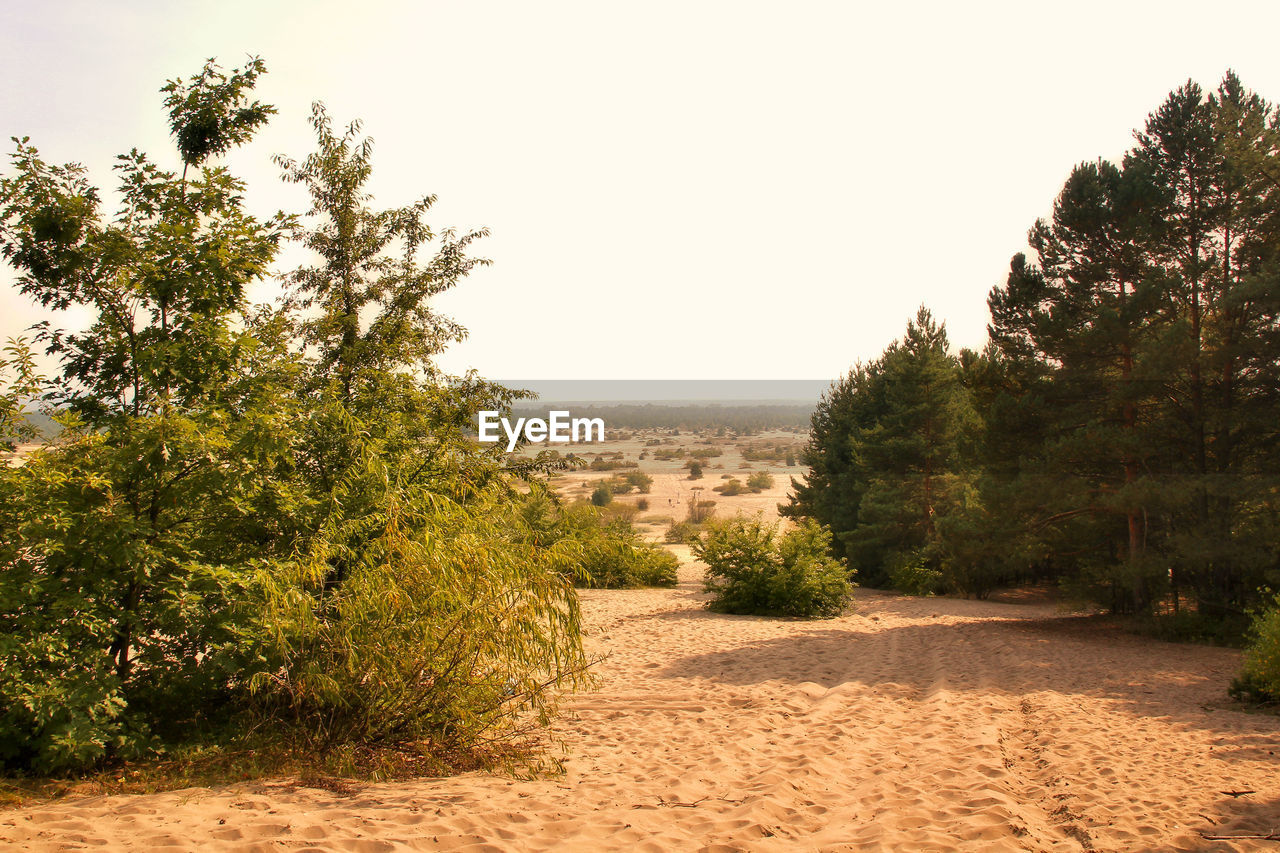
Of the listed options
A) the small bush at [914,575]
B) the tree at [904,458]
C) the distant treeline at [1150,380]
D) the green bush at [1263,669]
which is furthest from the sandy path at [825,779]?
the tree at [904,458]

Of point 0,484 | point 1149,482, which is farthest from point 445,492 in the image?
point 1149,482

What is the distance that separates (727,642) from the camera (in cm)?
1361

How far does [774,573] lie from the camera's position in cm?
1809

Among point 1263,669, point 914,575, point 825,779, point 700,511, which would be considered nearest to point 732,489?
point 700,511

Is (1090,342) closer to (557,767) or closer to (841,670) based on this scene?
(841,670)

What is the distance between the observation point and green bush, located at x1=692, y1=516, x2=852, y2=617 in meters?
17.9

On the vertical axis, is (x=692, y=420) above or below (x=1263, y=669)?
above

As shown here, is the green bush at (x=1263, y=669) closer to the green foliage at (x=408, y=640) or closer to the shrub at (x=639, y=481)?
the green foliage at (x=408, y=640)

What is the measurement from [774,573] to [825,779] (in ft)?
39.4

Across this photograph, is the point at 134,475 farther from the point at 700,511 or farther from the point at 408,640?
the point at 700,511

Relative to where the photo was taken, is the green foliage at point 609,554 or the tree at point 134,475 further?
the green foliage at point 609,554

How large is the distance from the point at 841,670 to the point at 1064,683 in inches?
120

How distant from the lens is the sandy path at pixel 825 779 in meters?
4.75

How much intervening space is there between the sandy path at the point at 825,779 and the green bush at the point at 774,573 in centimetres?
588
